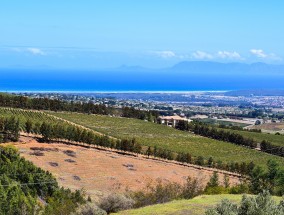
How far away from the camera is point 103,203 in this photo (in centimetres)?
1889

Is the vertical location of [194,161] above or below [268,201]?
below

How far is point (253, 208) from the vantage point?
9.70 meters

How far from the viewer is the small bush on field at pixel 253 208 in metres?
9.48

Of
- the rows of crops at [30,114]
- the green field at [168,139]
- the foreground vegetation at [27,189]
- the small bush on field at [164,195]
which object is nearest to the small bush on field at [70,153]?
the foreground vegetation at [27,189]

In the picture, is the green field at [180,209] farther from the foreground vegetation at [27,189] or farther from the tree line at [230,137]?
the tree line at [230,137]

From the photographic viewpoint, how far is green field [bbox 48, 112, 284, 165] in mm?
59219

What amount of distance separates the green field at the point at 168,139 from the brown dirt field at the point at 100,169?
10299 millimetres

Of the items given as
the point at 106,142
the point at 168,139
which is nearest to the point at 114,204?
the point at 106,142

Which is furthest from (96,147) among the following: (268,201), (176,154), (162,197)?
(268,201)

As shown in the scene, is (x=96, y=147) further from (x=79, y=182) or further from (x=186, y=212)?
(x=186, y=212)

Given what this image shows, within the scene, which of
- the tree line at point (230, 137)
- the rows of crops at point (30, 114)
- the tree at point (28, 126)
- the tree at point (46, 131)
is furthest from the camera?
the tree line at point (230, 137)

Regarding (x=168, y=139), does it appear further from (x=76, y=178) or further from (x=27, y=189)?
(x=27, y=189)

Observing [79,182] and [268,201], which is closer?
[268,201]

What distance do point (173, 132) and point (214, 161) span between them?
66.5 feet
